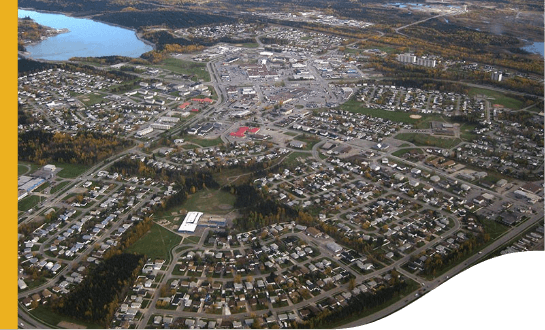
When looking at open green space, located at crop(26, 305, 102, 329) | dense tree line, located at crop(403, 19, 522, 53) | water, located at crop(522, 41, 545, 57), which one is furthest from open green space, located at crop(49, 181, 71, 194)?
water, located at crop(522, 41, 545, 57)

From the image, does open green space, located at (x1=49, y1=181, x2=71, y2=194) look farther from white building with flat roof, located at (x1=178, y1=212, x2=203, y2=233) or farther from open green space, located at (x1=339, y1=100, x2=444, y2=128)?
open green space, located at (x1=339, y1=100, x2=444, y2=128)

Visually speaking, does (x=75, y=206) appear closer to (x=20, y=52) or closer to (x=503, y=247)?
(x=503, y=247)

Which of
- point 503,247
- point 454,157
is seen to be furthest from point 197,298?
point 454,157

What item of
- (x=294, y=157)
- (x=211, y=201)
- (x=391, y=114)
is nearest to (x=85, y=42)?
(x=391, y=114)

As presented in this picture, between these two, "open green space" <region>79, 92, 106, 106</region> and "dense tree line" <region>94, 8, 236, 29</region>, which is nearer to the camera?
"open green space" <region>79, 92, 106, 106</region>

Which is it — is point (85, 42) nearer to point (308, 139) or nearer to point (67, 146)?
point (67, 146)

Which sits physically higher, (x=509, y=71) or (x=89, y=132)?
(x=509, y=71)
